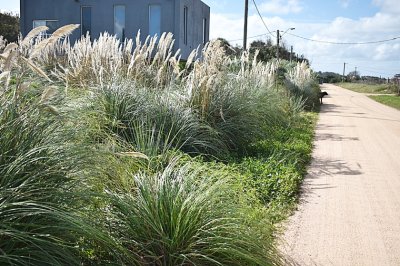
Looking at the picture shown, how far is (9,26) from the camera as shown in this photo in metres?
33.0

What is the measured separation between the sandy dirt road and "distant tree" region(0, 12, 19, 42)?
91.4 feet

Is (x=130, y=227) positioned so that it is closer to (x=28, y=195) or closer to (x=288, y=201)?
(x=28, y=195)

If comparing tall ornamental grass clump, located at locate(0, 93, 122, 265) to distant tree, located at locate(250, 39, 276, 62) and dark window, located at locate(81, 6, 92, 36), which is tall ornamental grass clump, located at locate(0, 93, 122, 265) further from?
distant tree, located at locate(250, 39, 276, 62)

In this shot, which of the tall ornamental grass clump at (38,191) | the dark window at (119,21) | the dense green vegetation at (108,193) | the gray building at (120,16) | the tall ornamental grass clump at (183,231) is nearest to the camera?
the tall ornamental grass clump at (38,191)

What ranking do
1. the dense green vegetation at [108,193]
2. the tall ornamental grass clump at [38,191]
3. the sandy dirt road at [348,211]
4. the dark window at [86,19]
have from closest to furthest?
the tall ornamental grass clump at [38,191], the dense green vegetation at [108,193], the sandy dirt road at [348,211], the dark window at [86,19]

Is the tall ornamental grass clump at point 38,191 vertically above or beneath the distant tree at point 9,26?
beneath

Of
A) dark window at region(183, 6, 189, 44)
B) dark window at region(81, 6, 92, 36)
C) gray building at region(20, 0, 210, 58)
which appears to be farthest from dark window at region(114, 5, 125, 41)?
dark window at region(183, 6, 189, 44)

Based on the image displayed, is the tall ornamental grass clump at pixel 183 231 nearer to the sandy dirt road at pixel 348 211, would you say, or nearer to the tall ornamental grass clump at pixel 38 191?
the tall ornamental grass clump at pixel 38 191

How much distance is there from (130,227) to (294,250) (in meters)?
1.56

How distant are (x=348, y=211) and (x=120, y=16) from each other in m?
20.4

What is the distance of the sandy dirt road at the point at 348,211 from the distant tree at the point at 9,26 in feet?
91.4

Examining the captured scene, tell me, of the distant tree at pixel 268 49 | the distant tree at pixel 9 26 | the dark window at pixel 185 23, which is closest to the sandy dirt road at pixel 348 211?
the dark window at pixel 185 23

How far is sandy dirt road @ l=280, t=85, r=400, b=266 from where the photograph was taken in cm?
410

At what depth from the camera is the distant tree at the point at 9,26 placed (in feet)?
105
